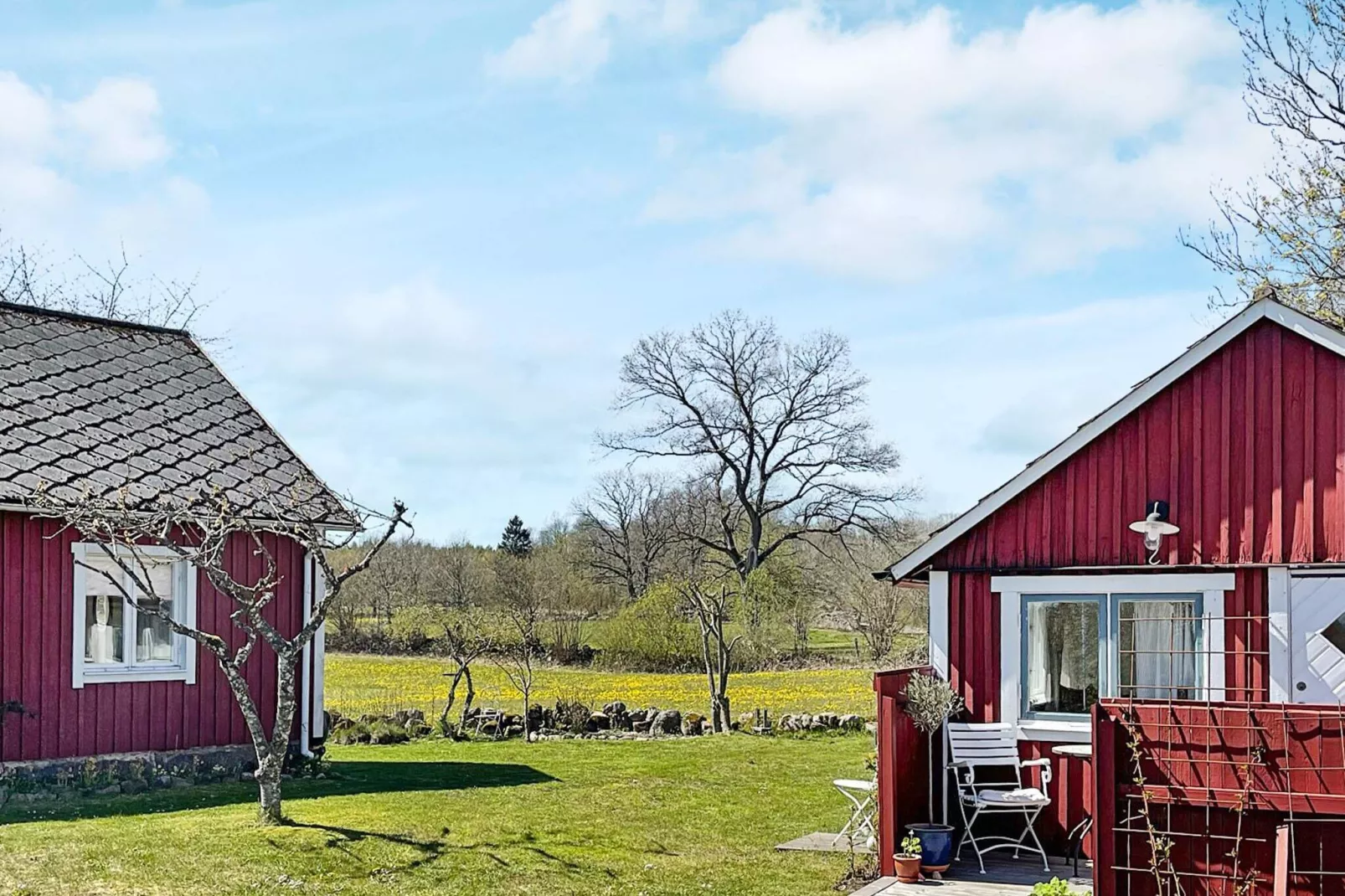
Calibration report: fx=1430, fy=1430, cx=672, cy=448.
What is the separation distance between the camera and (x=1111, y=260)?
1589 centimetres

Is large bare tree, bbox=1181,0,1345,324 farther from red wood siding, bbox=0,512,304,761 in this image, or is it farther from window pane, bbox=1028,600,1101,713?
red wood siding, bbox=0,512,304,761

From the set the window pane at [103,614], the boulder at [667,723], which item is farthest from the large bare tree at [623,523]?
the window pane at [103,614]

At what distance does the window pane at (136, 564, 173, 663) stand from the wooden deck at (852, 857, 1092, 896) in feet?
Result: 27.3

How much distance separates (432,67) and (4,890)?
7103 millimetres

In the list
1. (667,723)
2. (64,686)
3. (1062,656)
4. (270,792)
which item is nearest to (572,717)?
(667,723)

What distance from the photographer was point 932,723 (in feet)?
34.2

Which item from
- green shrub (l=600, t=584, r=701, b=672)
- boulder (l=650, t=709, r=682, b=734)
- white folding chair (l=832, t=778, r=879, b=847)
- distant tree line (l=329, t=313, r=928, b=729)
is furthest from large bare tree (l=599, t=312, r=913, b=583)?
white folding chair (l=832, t=778, r=879, b=847)

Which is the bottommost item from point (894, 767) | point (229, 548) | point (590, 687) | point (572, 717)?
point (590, 687)

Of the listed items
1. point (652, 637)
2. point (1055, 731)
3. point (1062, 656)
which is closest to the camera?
point (1055, 731)

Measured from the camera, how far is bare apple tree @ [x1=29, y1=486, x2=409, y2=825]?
1116cm

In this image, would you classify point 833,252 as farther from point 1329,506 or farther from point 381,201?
point 1329,506

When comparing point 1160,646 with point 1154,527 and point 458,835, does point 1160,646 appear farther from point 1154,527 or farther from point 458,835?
point 458,835

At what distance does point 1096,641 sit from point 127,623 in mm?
9373

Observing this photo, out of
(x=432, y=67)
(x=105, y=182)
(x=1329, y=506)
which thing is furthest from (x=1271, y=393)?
(x=105, y=182)
